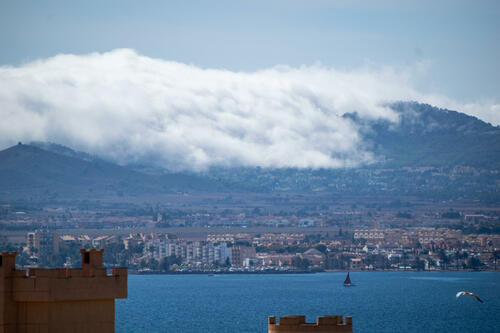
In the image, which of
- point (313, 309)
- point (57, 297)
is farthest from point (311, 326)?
point (313, 309)

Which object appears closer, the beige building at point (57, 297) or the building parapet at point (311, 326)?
the beige building at point (57, 297)

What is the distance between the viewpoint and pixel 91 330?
1891 centimetres

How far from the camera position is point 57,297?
18594 mm

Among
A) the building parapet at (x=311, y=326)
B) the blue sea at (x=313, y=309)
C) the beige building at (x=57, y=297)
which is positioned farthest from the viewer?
the blue sea at (x=313, y=309)

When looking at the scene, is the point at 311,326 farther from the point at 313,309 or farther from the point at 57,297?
the point at 313,309

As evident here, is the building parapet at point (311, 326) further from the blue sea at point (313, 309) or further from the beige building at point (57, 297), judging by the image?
the blue sea at point (313, 309)

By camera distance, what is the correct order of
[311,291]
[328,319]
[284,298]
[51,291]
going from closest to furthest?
[51,291]
[328,319]
[284,298]
[311,291]

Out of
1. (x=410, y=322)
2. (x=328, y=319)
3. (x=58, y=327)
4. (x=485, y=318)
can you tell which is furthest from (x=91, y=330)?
(x=485, y=318)

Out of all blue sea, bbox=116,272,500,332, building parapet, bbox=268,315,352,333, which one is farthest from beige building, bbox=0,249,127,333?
blue sea, bbox=116,272,500,332

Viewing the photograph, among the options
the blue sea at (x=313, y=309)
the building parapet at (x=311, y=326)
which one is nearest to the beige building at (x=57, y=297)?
the building parapet at (x=311, y=326)

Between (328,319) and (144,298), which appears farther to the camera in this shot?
(144,298)

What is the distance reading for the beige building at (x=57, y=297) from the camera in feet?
60.9

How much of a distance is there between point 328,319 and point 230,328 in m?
102

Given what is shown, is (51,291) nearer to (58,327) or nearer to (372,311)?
(58,327)
